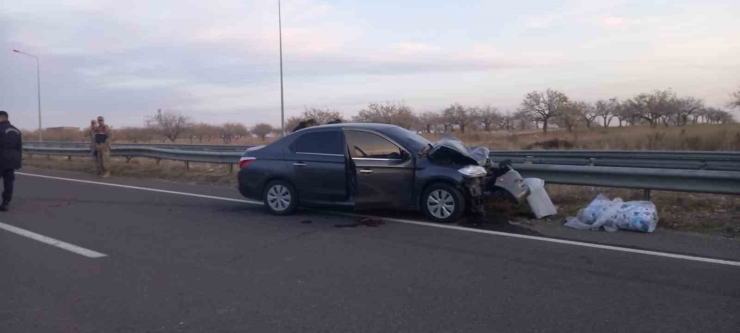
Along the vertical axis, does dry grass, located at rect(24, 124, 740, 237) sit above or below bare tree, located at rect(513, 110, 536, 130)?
below

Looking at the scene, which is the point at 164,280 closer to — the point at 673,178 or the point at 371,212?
the point at 371,212

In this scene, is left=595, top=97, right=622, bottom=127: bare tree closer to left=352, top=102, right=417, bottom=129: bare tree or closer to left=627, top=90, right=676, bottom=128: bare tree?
left=627, top=90, right=676, bottom=128: bare tree

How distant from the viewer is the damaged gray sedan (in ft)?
29.0

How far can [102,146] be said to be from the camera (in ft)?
56.8

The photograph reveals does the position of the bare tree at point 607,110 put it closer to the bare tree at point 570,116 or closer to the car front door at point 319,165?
the bare tree at point 570,116

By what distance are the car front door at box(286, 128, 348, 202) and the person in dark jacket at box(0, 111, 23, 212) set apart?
4886 millimetres

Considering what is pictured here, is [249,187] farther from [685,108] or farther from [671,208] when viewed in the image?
[685,108]

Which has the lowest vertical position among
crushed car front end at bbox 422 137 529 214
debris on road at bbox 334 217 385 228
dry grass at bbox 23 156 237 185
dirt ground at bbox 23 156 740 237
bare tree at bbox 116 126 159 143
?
debris on road at bbox 334 217 385 228

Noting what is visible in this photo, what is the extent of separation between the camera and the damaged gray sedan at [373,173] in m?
8.83

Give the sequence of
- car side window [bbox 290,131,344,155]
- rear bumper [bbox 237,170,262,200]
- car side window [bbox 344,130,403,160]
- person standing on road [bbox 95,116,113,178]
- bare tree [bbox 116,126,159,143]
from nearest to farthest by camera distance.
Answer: car side window [bbox 344,130,403,160] < car side window [bbox 290,131,344,155] < rear bumper [bbox 237,170,262,200] < person standing on road [bbox 95,116,113,178] < bare tree [bbox 116,126,159,143]

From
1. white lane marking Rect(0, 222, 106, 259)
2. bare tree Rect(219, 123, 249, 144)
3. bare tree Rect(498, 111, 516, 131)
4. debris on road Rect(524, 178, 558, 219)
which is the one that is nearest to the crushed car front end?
debris on road Rect(524, 178, 558, 219)

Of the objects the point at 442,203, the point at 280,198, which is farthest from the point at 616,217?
the point at 280,198

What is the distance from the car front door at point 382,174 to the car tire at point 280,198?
1158mm

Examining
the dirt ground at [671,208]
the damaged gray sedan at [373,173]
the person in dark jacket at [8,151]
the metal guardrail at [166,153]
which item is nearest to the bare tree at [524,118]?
the metal guardrail at [166,153]
